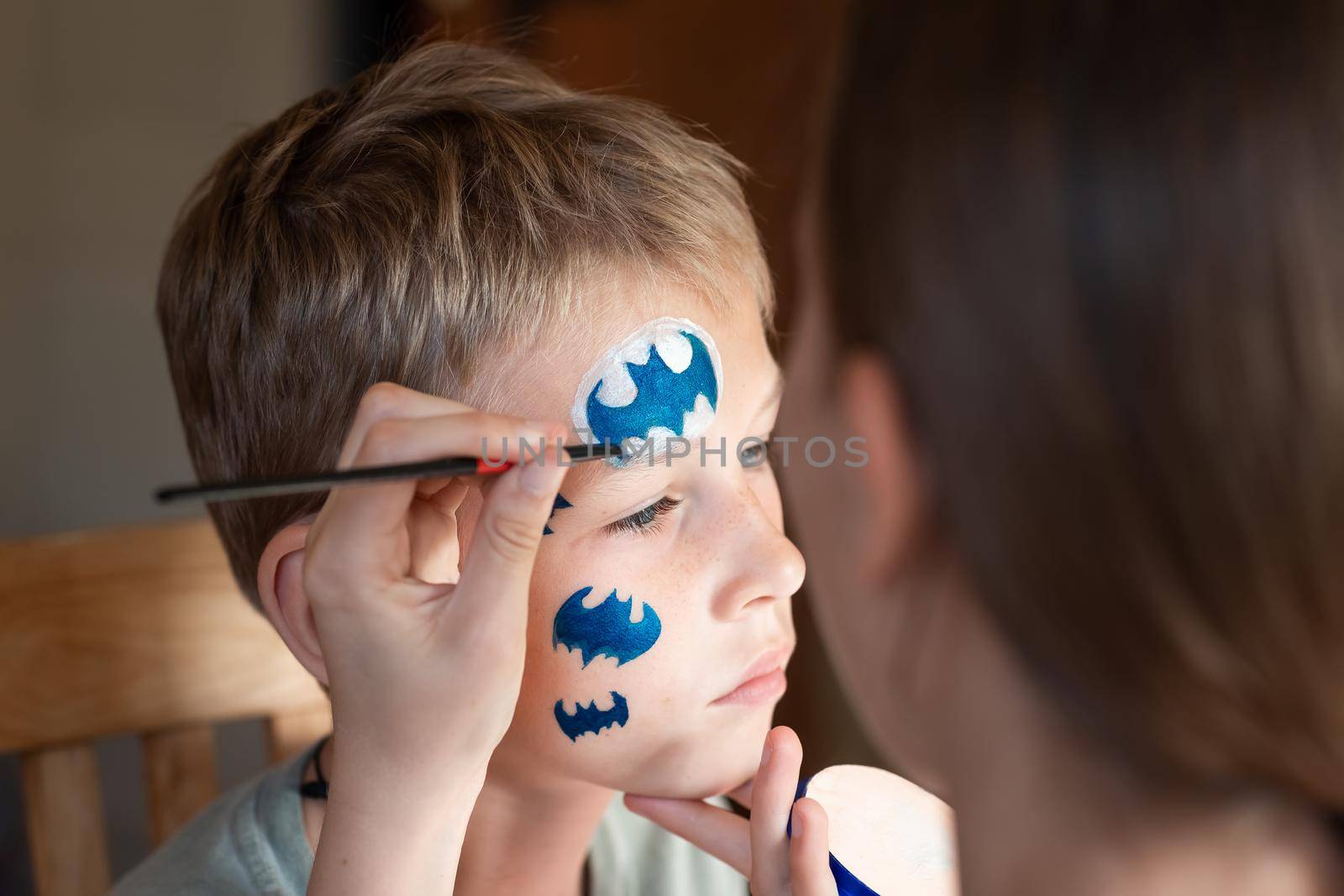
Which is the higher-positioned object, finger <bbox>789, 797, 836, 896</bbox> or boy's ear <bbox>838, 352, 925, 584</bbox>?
boy's ear <bbox>838, 352, 925, 584</bbox>

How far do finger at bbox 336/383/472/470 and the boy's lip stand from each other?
29cm

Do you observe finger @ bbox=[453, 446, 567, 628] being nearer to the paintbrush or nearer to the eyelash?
the paintbrush

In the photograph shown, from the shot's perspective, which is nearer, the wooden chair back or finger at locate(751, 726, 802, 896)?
finger at locate(751, 726, 802, 896)

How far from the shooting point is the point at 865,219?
1.41 feet

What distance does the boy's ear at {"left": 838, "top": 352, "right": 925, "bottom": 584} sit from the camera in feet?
1.44

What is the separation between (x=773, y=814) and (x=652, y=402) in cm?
26

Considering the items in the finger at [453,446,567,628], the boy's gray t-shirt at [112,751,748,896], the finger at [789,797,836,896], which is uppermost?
the finger at [453,446,567,628]

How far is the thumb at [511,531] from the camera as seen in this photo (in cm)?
56

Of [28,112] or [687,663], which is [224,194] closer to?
[687,663]

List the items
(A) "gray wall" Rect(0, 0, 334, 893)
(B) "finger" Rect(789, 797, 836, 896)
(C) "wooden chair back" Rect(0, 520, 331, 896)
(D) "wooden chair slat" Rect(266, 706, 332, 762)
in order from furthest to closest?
(A) "gray wall" Rect(0, 0, 334, 893), (D) "wooden chair slat" Rect(266, 706, 332, 762), (C) "wooden chair back" Rect(0, 520, 331, 896), (B) "finger" Rect(789, 797, 836, 896)

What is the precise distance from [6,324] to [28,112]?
1.29ft

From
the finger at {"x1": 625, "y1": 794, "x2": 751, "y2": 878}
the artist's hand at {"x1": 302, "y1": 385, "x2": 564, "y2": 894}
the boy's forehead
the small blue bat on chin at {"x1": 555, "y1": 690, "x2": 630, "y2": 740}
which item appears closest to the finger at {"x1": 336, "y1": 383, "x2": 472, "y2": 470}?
the artist's hand at {"x1": 302, "y1": 385, "x2": 564, "y2": 894}

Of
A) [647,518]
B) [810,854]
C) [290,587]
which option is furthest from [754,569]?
[290,587]

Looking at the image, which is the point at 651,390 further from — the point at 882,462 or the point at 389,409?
the point at 882,462
